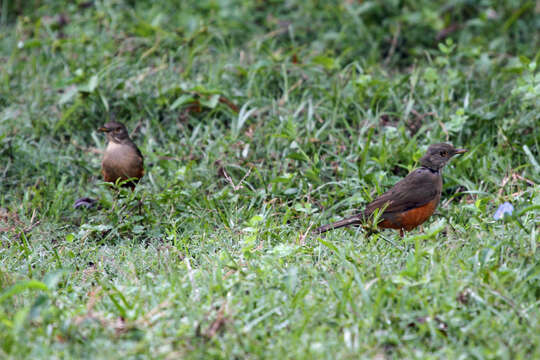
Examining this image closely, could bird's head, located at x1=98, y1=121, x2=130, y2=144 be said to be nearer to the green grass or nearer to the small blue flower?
the green grass

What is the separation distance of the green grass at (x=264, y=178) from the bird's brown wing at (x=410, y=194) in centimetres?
23

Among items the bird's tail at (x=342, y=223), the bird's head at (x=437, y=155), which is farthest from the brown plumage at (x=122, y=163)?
the bird's head at (x=437, y=155)

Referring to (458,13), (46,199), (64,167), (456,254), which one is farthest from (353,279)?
(458,13)

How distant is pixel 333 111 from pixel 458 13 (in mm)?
2747

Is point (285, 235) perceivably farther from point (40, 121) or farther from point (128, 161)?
point (40, 121)

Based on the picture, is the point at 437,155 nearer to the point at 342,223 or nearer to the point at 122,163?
the point at 342,223

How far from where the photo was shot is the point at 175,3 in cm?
855

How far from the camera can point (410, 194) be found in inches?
198

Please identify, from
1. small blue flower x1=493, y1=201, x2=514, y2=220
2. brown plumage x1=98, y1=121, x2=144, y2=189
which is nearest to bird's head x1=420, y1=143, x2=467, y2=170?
small blue flower x1=493, y1=201, x2=514, y2=220

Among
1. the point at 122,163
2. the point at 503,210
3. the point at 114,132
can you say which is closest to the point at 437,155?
the point at 503,210

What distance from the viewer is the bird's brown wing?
5020mm

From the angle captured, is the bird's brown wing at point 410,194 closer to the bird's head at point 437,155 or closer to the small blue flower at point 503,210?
the bird's head at point 437,155

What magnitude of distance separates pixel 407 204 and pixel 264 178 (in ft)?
4.71

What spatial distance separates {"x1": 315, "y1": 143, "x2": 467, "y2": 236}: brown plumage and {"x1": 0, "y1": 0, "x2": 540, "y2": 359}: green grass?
4.9 inches
